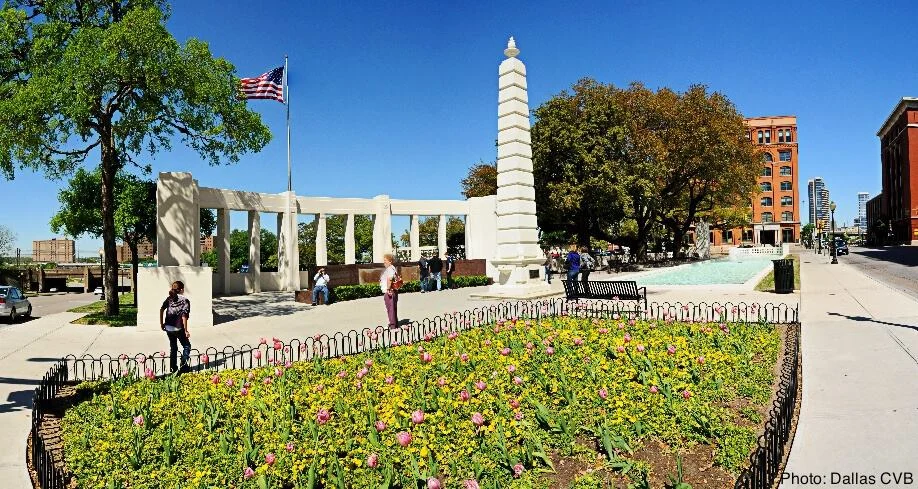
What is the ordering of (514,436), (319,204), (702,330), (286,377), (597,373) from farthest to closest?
(319,204) → (702,330) → (286,377) → (597,373) → (514,436)

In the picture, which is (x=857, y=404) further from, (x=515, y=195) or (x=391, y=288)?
(x=515, y=195)

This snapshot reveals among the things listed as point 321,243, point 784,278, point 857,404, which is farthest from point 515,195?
point 857,404

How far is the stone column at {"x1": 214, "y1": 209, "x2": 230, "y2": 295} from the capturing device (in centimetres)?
2742

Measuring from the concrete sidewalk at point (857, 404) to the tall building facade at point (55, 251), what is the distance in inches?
4722

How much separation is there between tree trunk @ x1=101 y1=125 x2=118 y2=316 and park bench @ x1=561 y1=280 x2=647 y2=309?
47.7 feet

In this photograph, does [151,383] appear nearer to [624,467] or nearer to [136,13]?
[624,467]

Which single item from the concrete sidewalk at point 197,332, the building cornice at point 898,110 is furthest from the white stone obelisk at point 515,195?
the building cornice at point 898,110

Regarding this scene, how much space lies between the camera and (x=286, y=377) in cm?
802

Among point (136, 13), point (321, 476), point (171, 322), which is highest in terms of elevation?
point (136, 13)

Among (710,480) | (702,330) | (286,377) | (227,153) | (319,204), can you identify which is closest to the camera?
(710,480)

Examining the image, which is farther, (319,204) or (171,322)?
(319,204)

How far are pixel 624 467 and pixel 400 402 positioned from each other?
8.76ft

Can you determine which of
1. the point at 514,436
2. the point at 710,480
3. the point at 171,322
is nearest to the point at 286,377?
the point at 171,322

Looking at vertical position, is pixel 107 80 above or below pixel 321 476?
above
